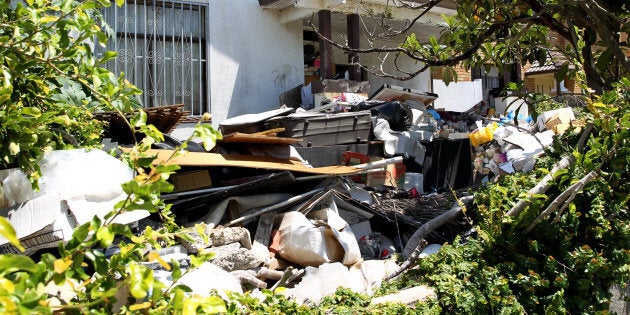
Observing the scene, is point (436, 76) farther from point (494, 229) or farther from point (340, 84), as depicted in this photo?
point (494, 229)

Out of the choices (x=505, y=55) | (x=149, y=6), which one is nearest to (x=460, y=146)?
(x=505, y=55)

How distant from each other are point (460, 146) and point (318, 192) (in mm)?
4435

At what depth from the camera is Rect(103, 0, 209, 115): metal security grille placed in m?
9.68

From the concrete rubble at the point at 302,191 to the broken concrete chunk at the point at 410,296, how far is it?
0.04 ft

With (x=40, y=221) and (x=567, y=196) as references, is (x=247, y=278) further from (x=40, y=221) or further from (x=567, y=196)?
(x=567, y=196)

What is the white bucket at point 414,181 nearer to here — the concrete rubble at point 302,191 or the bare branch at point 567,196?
the concrete rubble at point 302,191

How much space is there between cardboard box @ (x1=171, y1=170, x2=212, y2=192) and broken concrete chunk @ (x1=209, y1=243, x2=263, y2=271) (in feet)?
3.12

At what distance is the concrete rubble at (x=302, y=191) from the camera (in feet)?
13.1

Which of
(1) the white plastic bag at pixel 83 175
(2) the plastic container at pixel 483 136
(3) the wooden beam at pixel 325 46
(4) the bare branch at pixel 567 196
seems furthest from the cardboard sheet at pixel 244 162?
(3) the wooden beam at pixel 325 46

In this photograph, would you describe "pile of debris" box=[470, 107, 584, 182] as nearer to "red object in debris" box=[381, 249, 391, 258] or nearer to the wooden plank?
"red object in debris" box=[381, 249, 391, 258]

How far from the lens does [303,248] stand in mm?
5816

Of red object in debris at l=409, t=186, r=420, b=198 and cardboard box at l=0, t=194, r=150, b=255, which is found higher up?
cardboard box at l=0, t=194, r=150, b=255

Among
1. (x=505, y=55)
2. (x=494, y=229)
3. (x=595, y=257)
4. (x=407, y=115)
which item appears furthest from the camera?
(x=407, y=115)

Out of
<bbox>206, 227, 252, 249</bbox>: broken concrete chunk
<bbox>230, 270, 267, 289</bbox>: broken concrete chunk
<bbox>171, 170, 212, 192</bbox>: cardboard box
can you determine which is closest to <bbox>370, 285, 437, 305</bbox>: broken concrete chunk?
<bbox>230, 270, 267, 289</bbox>: broken concrete chunk
